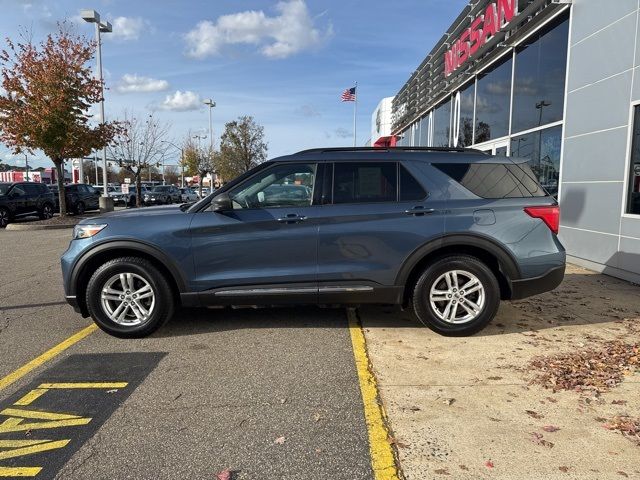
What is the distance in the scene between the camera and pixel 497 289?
4.93m

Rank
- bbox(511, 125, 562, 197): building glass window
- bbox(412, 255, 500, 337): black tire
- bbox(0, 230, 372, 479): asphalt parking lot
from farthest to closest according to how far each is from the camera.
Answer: bbox(511, 125, 562, 197): building glass window, bbox(412, 255, 500, 337): black tire, bbox(0, 230, 372, 479): asphalt parking lot

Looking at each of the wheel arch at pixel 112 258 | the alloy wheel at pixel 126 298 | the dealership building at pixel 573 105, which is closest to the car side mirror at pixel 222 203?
the wheel arch at pixel 112 258

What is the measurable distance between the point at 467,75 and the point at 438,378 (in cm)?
1304

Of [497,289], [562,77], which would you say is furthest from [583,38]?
[497,289]

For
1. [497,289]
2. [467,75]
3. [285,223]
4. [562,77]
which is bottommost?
[497,289]

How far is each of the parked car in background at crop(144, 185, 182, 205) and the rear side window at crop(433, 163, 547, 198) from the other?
1331 inches

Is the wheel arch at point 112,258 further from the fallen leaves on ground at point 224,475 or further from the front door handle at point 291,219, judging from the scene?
the fallen leaves on ground at point 224,475

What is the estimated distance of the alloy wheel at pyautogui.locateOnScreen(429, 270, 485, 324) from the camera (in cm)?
494

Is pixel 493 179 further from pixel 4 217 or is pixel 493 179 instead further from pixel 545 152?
pixel 4 217

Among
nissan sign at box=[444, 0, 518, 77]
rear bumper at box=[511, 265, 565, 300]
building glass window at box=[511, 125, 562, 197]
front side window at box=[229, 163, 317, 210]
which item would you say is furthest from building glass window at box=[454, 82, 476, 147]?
front side window at box=[229, 163, 317, 210]

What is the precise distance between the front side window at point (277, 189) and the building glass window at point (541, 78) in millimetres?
6602

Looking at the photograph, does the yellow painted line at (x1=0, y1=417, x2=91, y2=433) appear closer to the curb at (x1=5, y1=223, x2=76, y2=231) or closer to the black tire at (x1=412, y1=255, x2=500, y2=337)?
the black tire at (x1=412, y1=255, x2=500, y2=337)

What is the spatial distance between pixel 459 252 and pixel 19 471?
3980mm

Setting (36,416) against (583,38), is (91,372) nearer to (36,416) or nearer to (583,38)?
(36,416)
